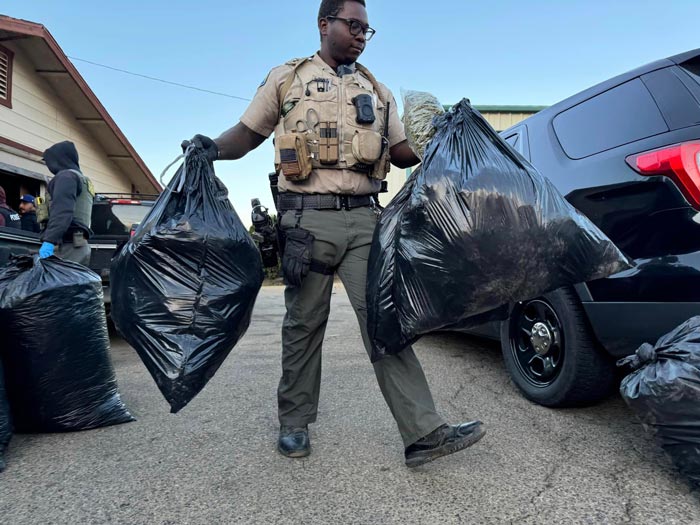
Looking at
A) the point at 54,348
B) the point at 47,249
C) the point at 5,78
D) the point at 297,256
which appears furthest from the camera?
the point at 5,78

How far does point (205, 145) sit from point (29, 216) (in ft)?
19.0

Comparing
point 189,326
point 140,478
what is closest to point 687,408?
point 189,326

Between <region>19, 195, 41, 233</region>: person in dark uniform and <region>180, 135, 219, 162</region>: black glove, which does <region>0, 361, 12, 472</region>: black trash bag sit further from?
<region>19, 195, 41, 233</region>: person in dark uniform

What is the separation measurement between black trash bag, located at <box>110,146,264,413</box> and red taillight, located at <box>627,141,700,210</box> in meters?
1.61

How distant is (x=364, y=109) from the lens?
2.19 metres

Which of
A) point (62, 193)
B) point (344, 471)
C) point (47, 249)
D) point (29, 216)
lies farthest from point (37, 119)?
point (344, 471)

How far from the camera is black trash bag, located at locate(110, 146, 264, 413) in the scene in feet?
6.20

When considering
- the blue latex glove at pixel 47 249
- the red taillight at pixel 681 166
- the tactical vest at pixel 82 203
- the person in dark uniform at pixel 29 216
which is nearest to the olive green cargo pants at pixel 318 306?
the red taillight at pixel 681 166

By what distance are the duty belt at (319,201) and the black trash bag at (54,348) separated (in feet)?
3.58

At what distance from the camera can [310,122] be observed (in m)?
2.20

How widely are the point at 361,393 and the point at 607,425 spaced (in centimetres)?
130

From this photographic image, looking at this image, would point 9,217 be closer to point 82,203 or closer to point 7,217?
point 7,217

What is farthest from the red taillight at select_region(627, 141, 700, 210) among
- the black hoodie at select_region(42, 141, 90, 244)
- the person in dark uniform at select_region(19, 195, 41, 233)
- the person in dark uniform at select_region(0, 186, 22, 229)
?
the person in dark uniform at select_region(19, 195, 41, 233)

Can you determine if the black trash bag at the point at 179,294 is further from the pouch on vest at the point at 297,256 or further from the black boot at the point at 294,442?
the black boot at the point at 294,442
